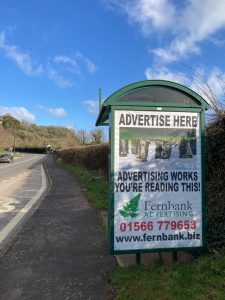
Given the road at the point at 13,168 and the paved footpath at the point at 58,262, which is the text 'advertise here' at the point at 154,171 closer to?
the paved footpath at the point at 58,262

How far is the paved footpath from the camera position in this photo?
4773 mm

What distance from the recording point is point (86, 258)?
6121mm

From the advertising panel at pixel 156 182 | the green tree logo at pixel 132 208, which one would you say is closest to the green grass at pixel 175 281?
the advertising panel at pixel 156 182

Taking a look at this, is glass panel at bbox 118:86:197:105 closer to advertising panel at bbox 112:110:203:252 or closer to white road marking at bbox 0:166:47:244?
advertising panel at bbox 112:110:203:252

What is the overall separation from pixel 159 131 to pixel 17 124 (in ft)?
563

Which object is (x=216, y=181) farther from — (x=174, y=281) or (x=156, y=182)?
(x=174, y=281)

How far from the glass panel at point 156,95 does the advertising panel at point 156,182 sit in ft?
0.64

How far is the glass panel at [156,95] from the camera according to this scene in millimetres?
5449

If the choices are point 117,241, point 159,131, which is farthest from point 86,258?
point 159,131

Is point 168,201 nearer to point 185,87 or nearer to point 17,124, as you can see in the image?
point 185,87

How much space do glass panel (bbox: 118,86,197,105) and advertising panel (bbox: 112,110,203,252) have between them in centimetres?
19

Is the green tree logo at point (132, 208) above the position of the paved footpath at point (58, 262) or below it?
above

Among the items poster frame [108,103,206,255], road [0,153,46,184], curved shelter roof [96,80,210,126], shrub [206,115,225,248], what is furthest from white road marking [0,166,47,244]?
road [0,153,46,184]

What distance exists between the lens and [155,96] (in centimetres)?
549
